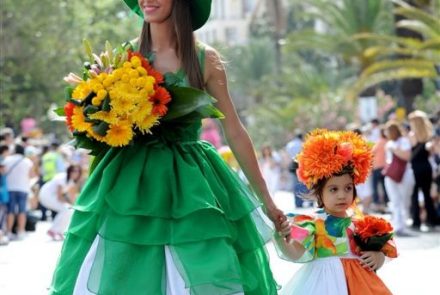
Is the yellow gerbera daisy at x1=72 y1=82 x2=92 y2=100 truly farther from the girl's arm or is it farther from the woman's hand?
the woman's hand

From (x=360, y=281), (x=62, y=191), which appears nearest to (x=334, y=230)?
(x=360, y=281)

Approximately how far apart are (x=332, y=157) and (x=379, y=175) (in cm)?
1484

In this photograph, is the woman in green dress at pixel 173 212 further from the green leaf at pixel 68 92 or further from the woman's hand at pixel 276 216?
the green leaf at pixel 68 92

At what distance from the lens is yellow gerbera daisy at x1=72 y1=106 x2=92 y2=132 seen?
5176 millimetres

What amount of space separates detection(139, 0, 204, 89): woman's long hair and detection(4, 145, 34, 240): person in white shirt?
1240cm

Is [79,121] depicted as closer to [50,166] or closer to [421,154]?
[421,154]

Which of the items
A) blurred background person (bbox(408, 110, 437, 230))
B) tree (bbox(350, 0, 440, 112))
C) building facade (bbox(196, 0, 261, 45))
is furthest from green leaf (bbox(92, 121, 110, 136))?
building facade (bbox(196, 0, 261, 45))

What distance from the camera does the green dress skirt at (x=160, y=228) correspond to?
5.01 m

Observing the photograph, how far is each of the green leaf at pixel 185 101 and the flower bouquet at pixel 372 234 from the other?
5.14ft

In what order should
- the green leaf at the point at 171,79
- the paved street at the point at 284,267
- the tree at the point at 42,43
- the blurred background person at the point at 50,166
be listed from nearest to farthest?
the green leaf at the point at 171,79 < the paved street at the point at 284,267 < the blurred background person at the point at 50,166 < the tree at the point at 42,43

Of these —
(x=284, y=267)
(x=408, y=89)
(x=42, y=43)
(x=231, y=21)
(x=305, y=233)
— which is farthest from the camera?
(x=231, y=21)

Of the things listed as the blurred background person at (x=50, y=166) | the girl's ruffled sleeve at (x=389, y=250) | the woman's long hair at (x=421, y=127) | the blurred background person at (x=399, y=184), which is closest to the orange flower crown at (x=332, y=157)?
the girl's ruffled sleeve at (x=389, y=250)

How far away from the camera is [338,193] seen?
253 inches

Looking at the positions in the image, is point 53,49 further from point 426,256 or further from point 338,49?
point 426,256
